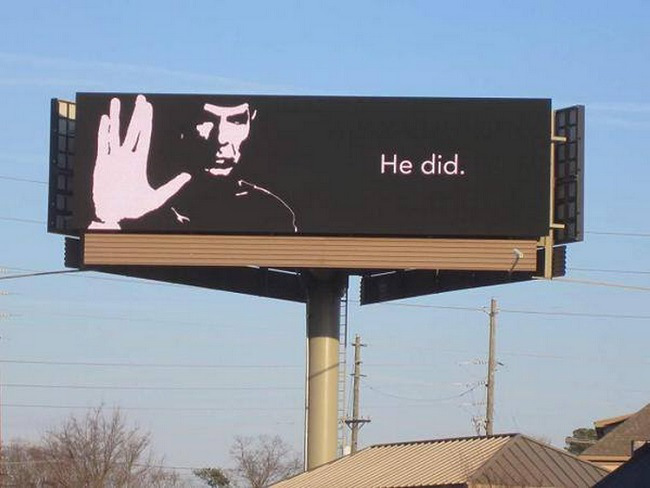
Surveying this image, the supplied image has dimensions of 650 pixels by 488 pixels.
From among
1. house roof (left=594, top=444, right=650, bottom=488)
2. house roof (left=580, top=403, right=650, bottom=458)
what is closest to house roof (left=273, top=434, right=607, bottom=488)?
house roof (left=594, top=444, right=650, bottom=488)

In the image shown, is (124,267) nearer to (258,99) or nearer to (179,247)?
(179,247)

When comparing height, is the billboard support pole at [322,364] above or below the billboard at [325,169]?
below

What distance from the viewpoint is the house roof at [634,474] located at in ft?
76.2

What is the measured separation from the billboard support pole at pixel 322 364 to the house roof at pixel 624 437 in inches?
849

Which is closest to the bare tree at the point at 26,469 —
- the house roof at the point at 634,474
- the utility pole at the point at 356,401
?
the utility pole at the point at 356,401

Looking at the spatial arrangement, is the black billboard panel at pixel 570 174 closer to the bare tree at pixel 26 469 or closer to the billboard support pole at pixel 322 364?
the billboard support pole at pixel 322 364

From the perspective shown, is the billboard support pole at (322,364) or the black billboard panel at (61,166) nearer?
the black billboard panel at (61,166)

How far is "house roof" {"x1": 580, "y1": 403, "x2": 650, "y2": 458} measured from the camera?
188ft

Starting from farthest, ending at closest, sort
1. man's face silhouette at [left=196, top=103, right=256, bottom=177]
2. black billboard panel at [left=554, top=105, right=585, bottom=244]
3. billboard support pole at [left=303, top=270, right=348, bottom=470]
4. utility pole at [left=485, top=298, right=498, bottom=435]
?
utility pole at [left=485, top=298, right=498, bottom=435] → billboard support pole at [left=303, top=270, right=348, bottom=470] → man's face silhouette at [left=196, top=103, right=256, bottom=177] → black billboard panel at [left=554, top=105, right=585, bottom=244]

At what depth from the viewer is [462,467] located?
30719 millimetres

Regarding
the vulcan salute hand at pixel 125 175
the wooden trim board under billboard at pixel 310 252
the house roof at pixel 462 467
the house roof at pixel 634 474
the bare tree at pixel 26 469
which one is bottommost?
the bare tree at pixel 26 469

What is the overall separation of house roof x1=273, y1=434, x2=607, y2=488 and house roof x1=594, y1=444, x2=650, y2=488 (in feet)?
16.9

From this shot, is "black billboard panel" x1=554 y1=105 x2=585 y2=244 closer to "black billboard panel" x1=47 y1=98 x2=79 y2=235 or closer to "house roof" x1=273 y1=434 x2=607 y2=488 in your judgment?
"house roof" x1=273 y1=434 x2=607 y2=488

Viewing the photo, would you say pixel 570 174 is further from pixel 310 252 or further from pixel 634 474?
pixel 634 474
